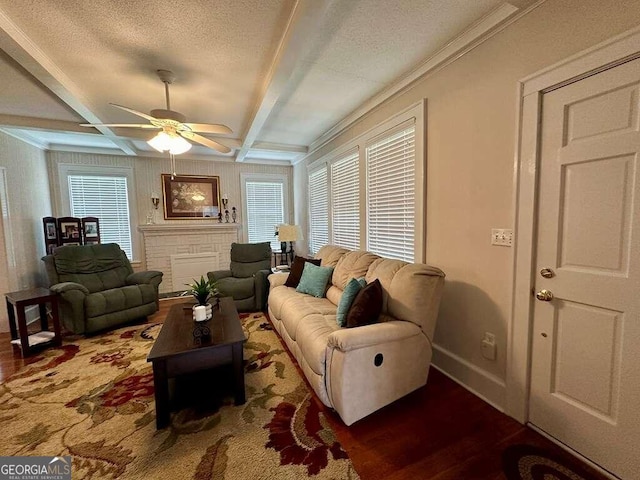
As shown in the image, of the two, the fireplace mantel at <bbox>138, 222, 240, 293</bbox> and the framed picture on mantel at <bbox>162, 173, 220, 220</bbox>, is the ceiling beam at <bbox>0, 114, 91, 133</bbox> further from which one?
the fireplace mantel at <bbox>138, 222, 240, 293</bbox>

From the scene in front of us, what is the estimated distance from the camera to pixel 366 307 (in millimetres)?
1965

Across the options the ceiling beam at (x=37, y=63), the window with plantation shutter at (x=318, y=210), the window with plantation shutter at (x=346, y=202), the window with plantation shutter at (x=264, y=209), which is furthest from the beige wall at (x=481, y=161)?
the window with plantation shutter at (x=264, y=209)

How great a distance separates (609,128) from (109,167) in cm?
602

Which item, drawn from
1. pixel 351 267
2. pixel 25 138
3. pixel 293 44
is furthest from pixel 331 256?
pixel 25 138

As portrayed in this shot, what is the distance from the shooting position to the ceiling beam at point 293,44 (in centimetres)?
155

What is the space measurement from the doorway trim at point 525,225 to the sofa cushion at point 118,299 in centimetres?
397

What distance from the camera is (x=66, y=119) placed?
3322 mm

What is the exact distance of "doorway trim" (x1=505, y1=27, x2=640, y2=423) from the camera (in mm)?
1569

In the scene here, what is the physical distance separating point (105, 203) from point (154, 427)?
4.30m

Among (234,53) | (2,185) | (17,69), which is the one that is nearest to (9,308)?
(2,185)

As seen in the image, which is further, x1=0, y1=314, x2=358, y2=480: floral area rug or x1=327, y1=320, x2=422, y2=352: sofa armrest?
x1=327, y1=320, x2=422, y2=352: sofa armrest

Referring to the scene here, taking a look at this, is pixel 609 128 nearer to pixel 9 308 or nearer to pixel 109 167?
pixel 9 308

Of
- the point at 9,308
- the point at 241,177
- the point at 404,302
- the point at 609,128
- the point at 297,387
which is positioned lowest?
the point at 297,387

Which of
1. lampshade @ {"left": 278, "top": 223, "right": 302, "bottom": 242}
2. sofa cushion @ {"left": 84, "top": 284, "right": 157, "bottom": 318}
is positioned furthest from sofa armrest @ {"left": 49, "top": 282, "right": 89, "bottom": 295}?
lampshade @ {"left": 278, "top": 223, "right": 302, "bottom": 242}
